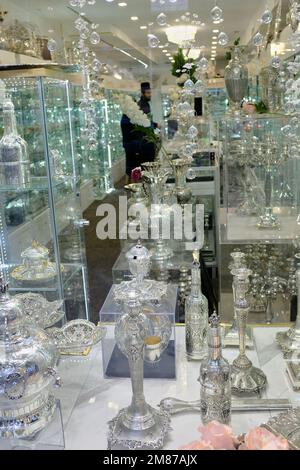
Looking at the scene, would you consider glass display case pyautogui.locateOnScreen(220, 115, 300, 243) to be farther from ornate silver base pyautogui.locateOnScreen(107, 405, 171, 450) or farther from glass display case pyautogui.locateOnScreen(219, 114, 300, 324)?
ornate silver base pyautogui.locateOnScreen(107, 405, 171, 450)

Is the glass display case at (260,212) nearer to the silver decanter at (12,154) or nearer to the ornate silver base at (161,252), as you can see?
the ornate silver base at (161,252)

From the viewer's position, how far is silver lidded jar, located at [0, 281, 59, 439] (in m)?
1.03

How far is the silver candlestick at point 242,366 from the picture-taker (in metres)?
1.22

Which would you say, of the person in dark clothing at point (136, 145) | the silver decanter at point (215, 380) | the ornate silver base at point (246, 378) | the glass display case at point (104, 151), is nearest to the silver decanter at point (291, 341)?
the ornate silver base at point (246, 378)

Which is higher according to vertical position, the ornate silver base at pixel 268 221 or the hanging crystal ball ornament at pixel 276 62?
the hanging crystal ball ornament at pixel 276 62

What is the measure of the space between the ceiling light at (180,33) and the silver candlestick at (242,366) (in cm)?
326

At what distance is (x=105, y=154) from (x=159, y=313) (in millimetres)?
5517

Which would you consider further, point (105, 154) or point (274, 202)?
point (105, 154)

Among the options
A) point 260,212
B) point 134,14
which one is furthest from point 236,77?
point 134,14

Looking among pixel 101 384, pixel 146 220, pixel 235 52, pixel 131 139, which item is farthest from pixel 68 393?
pixel 131 139

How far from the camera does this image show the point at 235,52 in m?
2.80
